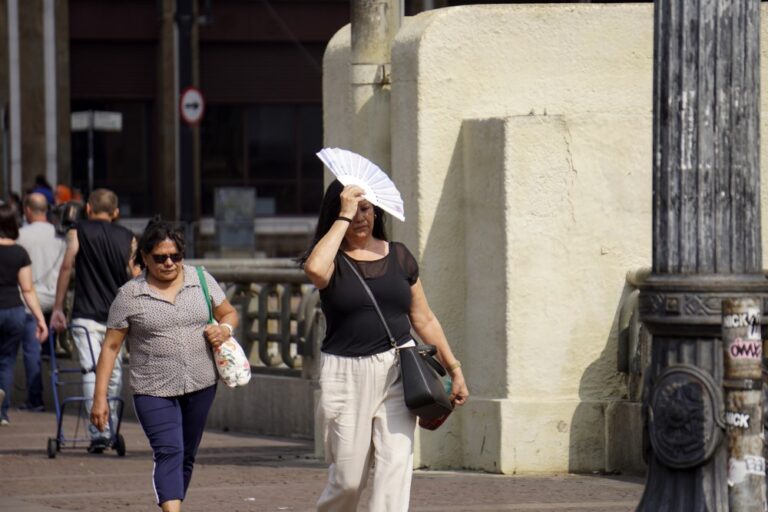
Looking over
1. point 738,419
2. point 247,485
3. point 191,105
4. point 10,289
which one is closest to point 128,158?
point 191,105

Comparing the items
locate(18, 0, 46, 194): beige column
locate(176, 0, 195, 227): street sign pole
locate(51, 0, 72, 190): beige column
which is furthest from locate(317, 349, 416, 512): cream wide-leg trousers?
locate(51, 0, 72, 190): beige column

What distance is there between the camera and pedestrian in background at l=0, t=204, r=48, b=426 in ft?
49.8

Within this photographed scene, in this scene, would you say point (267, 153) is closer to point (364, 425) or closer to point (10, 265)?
point (10, 265)

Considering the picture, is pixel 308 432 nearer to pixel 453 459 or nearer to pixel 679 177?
pixel 453 459

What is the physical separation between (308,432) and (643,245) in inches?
143

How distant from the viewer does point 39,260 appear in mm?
17000

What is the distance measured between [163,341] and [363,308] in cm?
135

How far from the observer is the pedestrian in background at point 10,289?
15180 mm

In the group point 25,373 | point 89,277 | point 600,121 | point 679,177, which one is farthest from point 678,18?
point 25,373

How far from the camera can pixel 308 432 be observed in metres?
14.4

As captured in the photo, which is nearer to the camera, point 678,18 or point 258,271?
point 678,18

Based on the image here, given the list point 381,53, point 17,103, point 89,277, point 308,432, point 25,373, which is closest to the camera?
point 381,53

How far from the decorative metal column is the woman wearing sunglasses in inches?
87.9

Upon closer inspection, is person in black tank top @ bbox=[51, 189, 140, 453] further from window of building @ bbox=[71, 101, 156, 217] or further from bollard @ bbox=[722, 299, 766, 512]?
window of building @ bbox=[71, 101, 156, 217]
